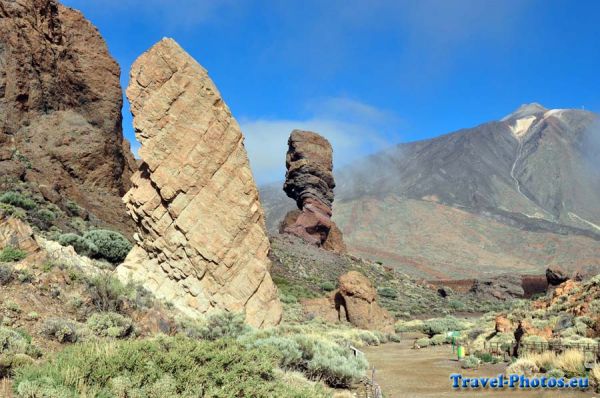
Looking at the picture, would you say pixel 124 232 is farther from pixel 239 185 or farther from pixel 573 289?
pixel 573 289

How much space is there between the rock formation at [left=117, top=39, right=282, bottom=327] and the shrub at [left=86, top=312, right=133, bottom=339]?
418 centimetres

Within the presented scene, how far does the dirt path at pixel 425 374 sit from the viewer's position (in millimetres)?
10766

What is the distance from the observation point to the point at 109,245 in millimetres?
22750

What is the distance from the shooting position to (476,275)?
104688 millimetres

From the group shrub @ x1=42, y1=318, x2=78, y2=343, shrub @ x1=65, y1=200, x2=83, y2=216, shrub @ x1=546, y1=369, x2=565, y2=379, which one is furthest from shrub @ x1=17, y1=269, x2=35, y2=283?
shrub @ x1=65, y1=200, x2=83, y2=216

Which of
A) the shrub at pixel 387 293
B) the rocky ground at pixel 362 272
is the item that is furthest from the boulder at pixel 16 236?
the shrub at pixel 387 293

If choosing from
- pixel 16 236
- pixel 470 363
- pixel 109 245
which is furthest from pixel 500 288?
pixel 16 236

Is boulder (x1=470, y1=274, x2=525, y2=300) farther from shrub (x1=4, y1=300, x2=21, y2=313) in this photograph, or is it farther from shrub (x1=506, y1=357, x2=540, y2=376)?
shrub (x1=4, y1=300, x2=21, y2=313)

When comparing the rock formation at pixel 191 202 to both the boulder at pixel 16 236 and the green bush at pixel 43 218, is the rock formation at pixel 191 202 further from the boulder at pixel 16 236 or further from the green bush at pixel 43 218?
the green bush at pixel 43 218

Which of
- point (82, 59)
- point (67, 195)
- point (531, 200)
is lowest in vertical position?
point (67, 195)

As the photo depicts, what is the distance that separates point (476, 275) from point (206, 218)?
321ft

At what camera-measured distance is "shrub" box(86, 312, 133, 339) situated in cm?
1018

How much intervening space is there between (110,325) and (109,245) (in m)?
13.2

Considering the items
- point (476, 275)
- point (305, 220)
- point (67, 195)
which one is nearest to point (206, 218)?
point (67, 195)
